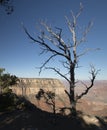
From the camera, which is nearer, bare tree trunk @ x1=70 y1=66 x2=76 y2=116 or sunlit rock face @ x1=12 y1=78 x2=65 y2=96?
bare tree trunk @ x1=70 y1=66 x2=76 y2=116

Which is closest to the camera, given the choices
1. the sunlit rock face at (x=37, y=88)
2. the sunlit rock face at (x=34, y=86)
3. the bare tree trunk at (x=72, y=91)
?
the bare tree trunk at (x=72, y=91)

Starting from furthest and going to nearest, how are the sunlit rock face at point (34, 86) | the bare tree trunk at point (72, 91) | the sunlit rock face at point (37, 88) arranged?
1. the sunlit rock face at point (34, 86)
2. the sunlit rock face at point (37, 88)
3. the bare tree trunk at point (72, 91)

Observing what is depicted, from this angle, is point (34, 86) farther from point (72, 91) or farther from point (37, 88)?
point (72, 91)

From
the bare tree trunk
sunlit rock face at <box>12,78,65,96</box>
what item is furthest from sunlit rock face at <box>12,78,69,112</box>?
the bare tree trunk

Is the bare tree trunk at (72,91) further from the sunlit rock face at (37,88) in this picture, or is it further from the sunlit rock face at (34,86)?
the sunlit rock face at (34,86)

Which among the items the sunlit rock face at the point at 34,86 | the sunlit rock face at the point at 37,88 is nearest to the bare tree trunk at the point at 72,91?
the sunlit rock face at the point at 37,88

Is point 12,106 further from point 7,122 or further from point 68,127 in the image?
point 68,127

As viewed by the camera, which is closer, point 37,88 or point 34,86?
point 34,86

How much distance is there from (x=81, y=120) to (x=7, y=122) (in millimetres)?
4993

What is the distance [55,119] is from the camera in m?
16.7

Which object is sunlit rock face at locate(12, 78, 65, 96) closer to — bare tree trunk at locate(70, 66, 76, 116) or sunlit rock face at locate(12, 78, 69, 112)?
sunlit rock face at locate(12, 78, 69, 112)

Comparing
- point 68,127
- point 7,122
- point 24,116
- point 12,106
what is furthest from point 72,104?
point 12,106

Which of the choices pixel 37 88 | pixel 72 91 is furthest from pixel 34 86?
pixel 72 91

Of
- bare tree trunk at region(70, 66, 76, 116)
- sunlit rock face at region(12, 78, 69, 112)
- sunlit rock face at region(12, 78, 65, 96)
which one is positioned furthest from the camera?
sunlit rock face at region(12, 78, 65, 96)
